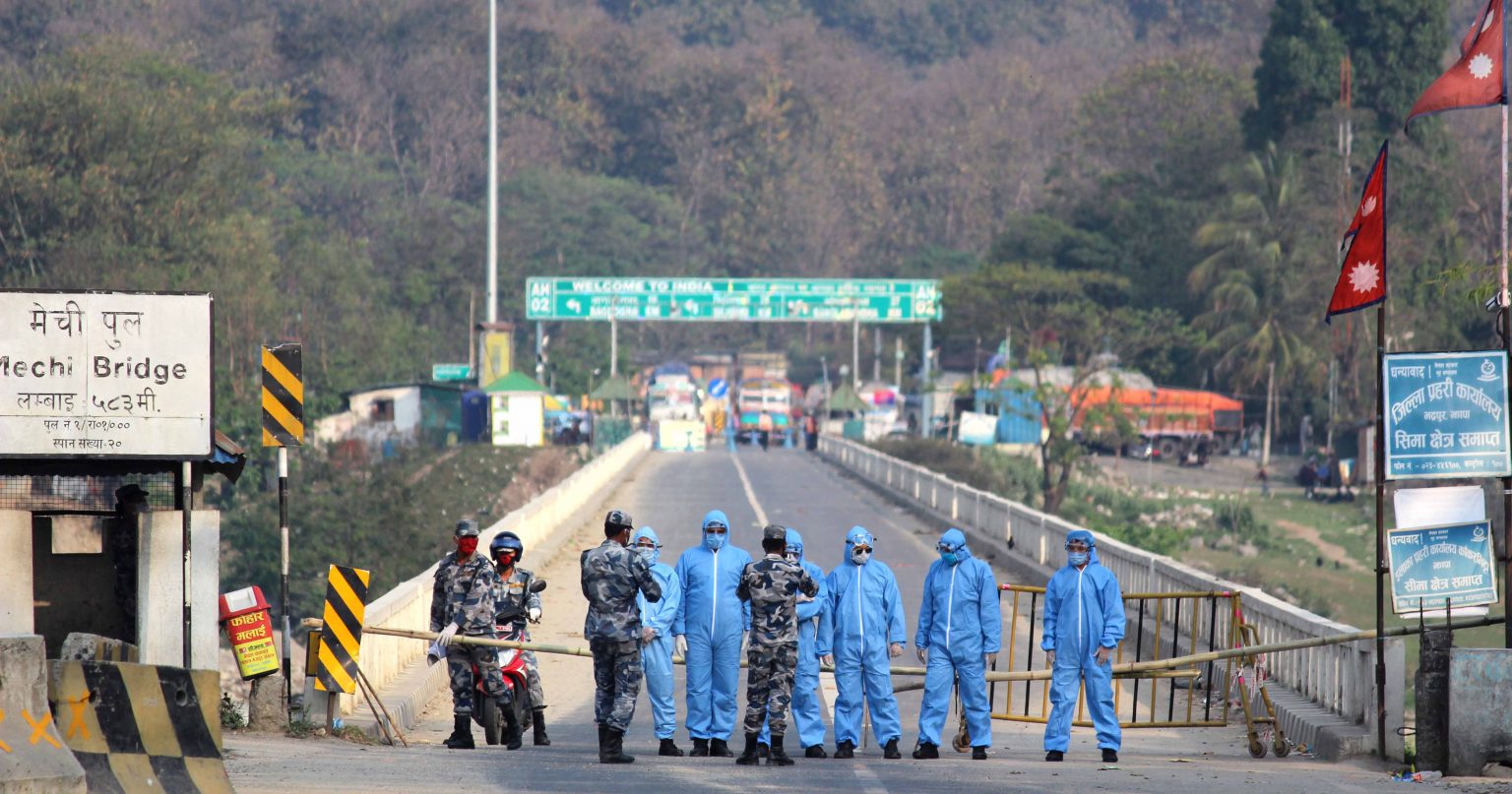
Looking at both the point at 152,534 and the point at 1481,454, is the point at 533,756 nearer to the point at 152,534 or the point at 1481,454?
the point at 152,534

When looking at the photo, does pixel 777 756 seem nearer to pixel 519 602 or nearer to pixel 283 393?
pixel 519 602

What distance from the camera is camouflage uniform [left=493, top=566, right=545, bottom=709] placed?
42.5 feet

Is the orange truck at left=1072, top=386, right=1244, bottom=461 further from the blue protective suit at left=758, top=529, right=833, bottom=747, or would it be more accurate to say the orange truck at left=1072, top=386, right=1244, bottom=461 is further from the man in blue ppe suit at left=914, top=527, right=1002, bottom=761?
the blue protective suit at left=758, top=529, right=833, bottom=747

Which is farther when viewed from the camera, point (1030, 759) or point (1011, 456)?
point (1011, 456)

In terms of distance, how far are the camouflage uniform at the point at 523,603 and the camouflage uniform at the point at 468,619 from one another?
86 millimetres

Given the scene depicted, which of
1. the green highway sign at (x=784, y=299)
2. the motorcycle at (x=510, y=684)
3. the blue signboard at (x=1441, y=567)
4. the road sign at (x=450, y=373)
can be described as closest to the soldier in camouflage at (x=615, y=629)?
the motorcycle at (x=510, y=684)

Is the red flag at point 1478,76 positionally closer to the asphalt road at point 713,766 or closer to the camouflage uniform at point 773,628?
the asphalt road at point 713,766

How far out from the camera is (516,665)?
13109mm

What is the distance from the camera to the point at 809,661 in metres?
12.7

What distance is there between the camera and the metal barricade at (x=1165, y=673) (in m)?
14.3

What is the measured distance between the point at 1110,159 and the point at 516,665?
9156cm

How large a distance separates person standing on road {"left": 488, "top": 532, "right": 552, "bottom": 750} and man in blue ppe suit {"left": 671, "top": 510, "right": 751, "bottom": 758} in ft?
3.38

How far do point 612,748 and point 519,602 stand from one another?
4.60 feet

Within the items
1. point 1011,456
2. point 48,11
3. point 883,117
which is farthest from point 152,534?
point 883,117
